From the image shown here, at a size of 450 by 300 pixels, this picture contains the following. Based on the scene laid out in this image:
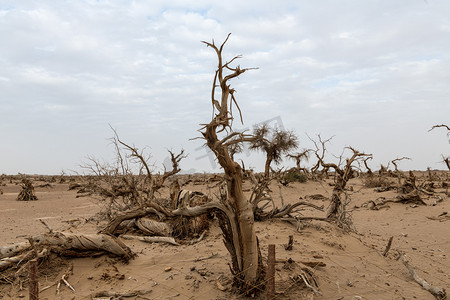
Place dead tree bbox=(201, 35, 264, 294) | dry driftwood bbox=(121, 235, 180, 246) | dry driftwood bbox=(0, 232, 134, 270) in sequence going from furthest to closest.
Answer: dry driftwood bbox=(121, 235, 180, 246) < dry driftwood bbox=(0, 232, 134, 270) < dead tree bbox=(201, 35, 264, 294)

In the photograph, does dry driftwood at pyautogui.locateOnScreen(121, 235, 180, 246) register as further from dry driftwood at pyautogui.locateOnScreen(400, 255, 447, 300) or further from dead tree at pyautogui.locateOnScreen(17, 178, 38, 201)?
dead tree at pyautogui.locateOnScreen(17, 178, 38, 201)

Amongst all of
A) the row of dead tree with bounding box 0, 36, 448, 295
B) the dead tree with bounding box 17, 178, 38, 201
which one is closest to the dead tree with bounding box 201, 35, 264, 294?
the row of dead tree with bounding box 0, 36, 448, 295

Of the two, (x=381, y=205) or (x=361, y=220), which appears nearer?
(x=361, y=220)

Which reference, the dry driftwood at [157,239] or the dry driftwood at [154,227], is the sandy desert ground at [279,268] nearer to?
the dry driftwood at [157,239]

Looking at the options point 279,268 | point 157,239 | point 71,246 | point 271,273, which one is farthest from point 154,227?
point 271,273

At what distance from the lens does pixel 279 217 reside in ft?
27.8

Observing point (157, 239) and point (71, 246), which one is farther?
point (157, 239)

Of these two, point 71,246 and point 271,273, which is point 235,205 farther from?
point 71,246

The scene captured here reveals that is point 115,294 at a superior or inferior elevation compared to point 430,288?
superior

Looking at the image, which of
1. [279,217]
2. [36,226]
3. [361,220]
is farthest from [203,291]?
[361,220]

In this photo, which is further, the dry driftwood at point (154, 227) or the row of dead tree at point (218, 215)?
the dry driftwood at point (154, 227)

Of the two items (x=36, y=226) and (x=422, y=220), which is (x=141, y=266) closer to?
(x=36, y=226)

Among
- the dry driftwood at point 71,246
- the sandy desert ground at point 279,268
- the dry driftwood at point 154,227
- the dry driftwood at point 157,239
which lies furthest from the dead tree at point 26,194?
the dry driftwood at point 71,246

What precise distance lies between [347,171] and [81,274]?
662cm
